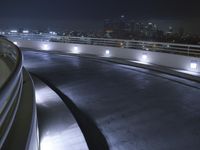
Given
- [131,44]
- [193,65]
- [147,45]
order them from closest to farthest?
1. [193,65]
2. [147,45]
3. [131,44]

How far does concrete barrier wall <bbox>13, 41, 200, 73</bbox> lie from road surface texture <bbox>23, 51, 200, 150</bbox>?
1.77m

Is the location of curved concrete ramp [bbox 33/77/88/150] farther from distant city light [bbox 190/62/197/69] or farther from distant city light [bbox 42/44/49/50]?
distant city light [bbox 42/44/49/50]

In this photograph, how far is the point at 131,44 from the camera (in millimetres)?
14133

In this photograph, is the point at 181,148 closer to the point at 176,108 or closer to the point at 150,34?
the point at 176,108

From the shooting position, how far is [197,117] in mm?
5047

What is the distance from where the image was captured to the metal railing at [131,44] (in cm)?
1121

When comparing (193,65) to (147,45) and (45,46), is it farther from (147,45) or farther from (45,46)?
(45,46)

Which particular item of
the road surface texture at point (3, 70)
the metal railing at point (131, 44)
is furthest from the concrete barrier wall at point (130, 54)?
the road surface texture at point (3, 70)

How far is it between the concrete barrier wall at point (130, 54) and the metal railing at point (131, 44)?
0.50 meters

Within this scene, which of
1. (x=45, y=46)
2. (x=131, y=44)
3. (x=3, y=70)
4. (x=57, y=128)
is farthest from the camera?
(x=45, y=46)

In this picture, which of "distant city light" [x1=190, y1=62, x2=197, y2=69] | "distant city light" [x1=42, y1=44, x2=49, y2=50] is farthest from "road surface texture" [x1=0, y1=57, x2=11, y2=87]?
"distant city light" [x1=42, y1=44, x2=49, y2=50]

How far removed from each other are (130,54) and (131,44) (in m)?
1.07

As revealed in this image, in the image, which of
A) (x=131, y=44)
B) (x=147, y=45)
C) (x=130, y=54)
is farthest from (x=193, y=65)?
(x=131, y=44)

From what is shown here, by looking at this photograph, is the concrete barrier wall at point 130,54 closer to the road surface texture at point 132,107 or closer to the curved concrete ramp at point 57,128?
the road surface texture at point 132,107
